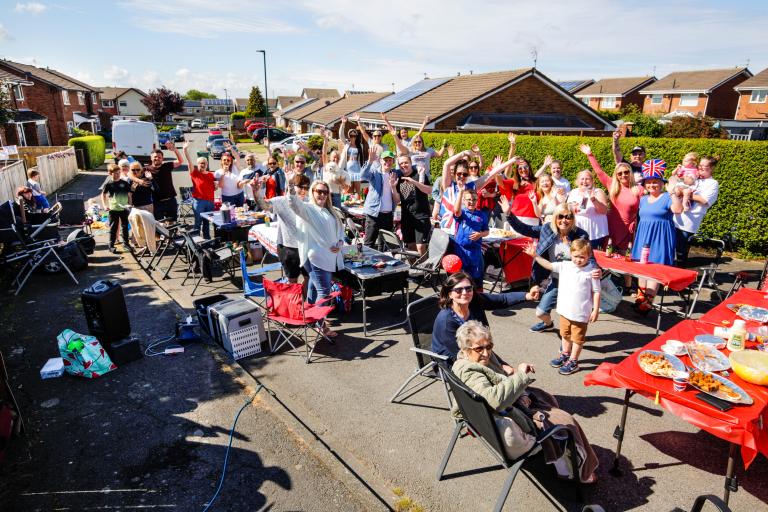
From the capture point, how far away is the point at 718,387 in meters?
3.45

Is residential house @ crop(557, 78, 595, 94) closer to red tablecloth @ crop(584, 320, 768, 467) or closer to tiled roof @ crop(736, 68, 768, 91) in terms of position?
tiled roof @ crop(736, 68, 768, 91)

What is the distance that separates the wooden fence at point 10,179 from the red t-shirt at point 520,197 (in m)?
13.9

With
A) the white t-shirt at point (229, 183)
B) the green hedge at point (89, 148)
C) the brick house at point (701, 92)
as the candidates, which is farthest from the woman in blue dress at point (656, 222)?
the brick house at point (701, 92)

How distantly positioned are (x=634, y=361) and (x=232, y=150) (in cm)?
923

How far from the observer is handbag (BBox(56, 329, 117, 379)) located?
18.1ft

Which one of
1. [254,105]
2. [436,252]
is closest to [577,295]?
[436,252]

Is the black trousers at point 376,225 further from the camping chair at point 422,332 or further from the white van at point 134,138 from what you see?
the white van at point 134,138

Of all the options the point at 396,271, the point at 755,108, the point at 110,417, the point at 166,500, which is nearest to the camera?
the point at 166,500

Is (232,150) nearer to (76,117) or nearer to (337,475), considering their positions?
(337,475)

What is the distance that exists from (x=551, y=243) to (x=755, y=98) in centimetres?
5360

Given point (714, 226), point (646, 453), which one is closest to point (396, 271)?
point (646, 453)

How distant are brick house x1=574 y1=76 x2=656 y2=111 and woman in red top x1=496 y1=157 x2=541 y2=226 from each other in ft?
192

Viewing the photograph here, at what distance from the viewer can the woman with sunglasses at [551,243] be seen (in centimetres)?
562

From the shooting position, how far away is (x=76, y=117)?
4988 cm
